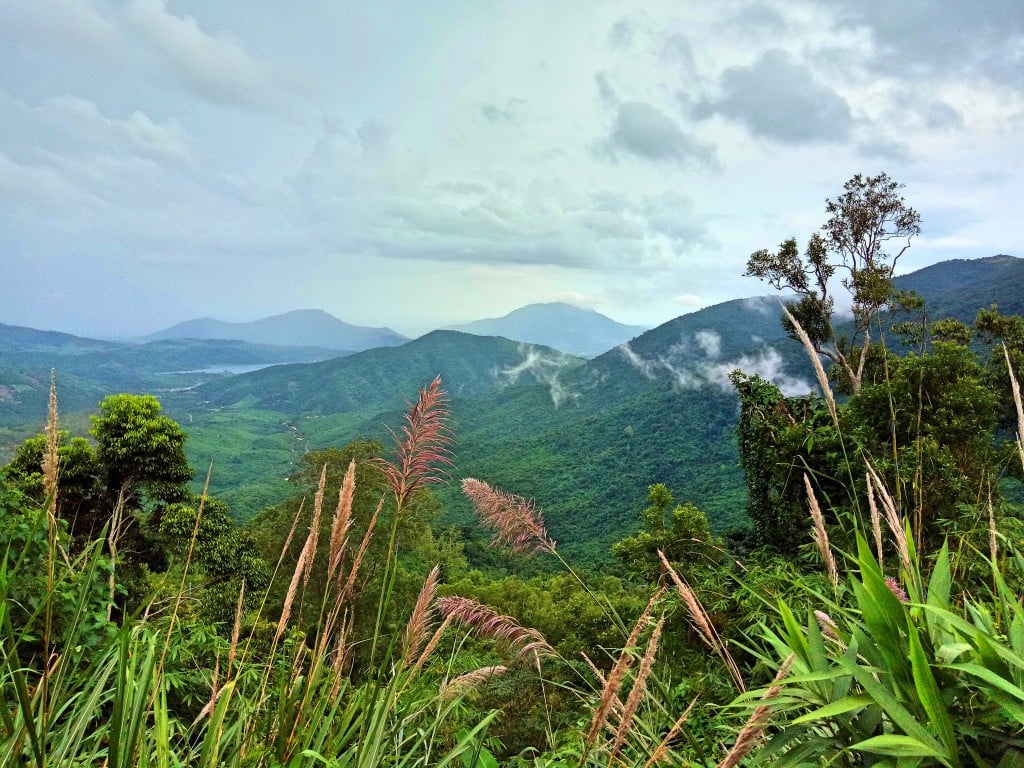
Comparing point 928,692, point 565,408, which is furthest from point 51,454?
point 565,408

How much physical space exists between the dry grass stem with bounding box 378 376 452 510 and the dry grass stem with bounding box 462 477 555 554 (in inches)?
9.0

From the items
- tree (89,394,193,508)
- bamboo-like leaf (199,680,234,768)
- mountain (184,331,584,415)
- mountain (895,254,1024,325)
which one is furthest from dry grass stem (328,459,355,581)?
mountain (184,331,584,415)

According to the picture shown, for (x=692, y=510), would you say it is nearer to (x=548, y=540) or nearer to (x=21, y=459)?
(x=548, y=540)

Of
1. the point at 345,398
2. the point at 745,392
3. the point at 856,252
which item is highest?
the point at 856,252

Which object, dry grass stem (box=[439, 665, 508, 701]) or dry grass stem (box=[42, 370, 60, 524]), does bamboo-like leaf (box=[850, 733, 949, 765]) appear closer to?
dry grass stem (box=[439, 665, 508, 701])

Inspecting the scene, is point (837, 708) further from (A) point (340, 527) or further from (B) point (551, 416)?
(B) point (551, 416)

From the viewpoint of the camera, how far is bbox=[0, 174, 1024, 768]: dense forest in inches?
36.3

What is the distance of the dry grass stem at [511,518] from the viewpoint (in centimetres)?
160

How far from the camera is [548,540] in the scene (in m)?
1.60

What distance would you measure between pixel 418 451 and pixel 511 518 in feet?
1.39

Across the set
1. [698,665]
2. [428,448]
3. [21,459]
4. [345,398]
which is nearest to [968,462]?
[698,665]

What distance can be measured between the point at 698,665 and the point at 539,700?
262cm

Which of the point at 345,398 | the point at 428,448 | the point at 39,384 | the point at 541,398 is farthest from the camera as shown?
the point at 345,398

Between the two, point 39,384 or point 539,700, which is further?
point 39,384
